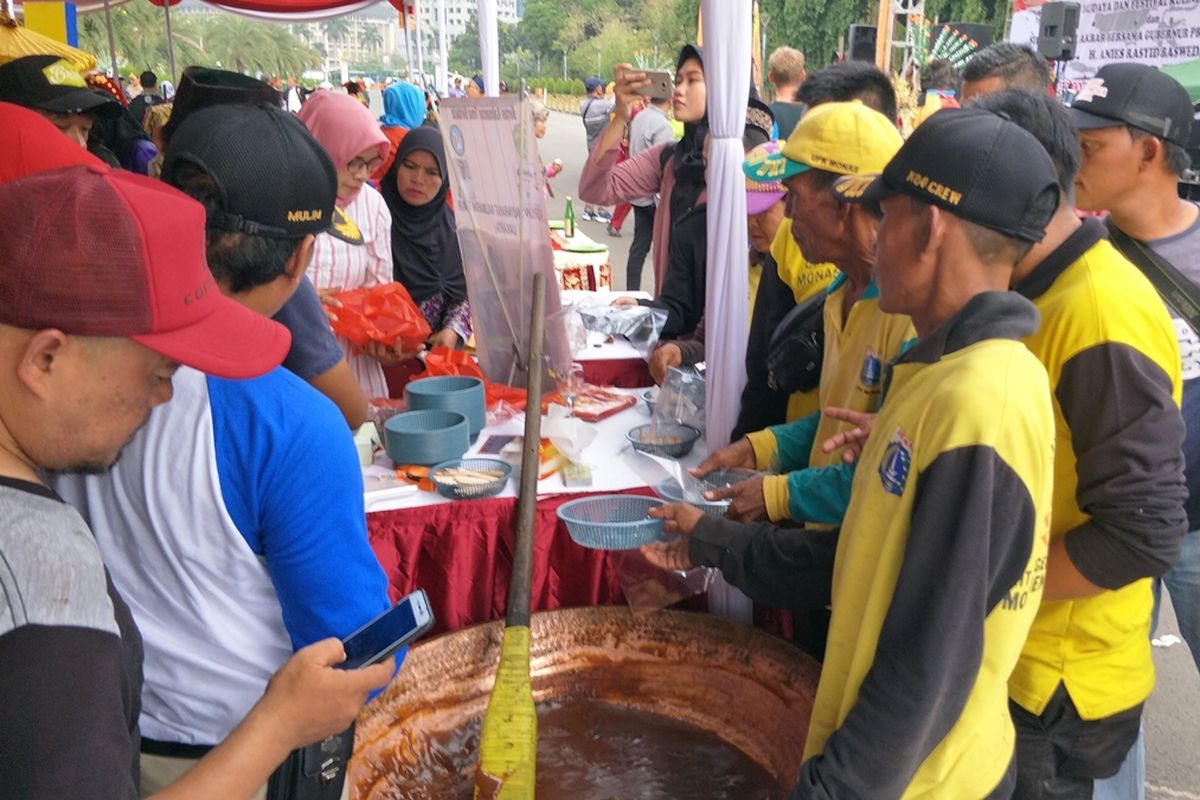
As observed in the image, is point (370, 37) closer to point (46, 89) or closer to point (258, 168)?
point (46, 89)

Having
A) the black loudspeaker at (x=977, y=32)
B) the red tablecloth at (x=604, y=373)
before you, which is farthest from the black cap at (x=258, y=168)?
the black loudspeaker at (x=977, y=32)

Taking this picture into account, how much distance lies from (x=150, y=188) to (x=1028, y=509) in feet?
3.42

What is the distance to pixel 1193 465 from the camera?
1.94 m

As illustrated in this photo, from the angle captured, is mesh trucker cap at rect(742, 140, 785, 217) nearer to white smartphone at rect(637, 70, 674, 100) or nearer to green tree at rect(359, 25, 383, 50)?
white smartphone at rect(637, 70, 674, 100)

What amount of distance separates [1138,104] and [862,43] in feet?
25.9

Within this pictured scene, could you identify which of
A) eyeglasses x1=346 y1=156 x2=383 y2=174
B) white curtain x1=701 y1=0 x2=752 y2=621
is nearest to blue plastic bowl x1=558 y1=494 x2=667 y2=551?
white curtain x1=701 y1=0 x2=752 y2=621

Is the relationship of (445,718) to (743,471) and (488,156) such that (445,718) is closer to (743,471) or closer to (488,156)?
(743,471)

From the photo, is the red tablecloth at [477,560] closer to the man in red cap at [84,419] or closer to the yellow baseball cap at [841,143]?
the yellow baseball cap at [841,143]

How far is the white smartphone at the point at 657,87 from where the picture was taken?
405 cm

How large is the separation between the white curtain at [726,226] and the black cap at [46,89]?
235 cm

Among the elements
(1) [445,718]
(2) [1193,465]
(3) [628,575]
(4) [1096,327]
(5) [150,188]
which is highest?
(5) [150,188]

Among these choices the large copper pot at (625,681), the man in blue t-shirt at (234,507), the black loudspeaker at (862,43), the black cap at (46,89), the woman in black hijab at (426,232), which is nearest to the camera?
the man in blue t-shirt at (234,507)

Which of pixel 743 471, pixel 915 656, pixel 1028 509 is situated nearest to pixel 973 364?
pixel 1028 509

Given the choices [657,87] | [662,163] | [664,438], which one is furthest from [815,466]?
[662,163]
